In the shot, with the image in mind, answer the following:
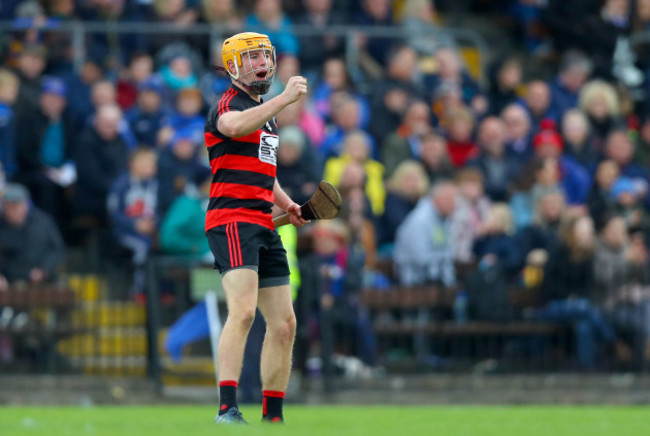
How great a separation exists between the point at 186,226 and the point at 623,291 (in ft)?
15.8

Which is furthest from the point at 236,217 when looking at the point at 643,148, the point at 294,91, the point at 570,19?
the point at 570,19

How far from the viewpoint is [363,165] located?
628 inches

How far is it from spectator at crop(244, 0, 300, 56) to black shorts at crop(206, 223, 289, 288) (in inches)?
338

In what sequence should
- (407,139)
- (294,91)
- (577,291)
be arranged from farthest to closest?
(407,139)
(577,291)
(294,91)

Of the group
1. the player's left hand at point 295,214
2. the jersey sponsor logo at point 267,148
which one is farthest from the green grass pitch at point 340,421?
the jersey sponsor logo at point 267,148

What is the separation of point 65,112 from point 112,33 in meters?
1.58

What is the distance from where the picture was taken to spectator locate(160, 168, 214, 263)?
14.3 metres

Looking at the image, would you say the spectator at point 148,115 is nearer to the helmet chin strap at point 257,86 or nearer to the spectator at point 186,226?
the spectator at point 186,226

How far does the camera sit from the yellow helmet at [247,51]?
332 inches

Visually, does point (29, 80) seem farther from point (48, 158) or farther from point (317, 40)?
point (317, 40)

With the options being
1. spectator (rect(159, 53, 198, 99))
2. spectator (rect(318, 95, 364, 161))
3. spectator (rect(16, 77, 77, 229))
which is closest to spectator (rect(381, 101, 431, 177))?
spectator (rect(318, 95, 364, 161))

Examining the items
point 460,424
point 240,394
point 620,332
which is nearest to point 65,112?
point 240,394

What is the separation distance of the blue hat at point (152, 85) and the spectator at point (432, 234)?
130 inches

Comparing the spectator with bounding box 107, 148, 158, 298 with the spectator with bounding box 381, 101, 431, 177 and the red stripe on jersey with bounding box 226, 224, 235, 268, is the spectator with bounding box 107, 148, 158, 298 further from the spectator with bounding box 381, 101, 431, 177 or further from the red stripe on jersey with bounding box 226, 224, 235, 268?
the red stripe on jersey with bounding box 226, 224, 235, 268
